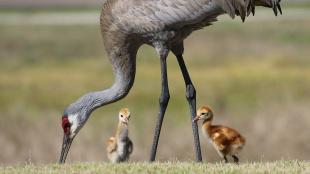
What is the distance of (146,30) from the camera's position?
11.1 meters

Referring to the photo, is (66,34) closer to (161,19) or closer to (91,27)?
(91,27)

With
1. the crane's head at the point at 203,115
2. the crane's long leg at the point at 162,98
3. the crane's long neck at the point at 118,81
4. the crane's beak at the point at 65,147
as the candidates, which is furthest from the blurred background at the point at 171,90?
the crane's head at the point at 203,115

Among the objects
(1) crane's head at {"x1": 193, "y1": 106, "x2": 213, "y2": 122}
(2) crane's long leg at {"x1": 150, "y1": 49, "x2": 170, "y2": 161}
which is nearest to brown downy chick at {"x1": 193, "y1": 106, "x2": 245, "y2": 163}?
(1) crane's head at {"x1": 193, "y1": 106, "x2": 213, "y2": 122}

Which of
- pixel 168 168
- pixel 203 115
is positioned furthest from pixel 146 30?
pixel 168 168

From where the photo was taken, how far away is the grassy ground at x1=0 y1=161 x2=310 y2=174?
31.2ft

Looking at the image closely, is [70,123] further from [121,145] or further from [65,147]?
[121,145]

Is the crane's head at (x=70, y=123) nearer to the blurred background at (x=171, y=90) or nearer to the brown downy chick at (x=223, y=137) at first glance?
the blurred background at (x=171, y=90)

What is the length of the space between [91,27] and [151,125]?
2378 cm

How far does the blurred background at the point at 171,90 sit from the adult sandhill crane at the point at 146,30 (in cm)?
95

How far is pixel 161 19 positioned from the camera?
11039mm

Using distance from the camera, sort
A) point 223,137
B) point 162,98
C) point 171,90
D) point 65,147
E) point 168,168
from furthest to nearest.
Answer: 1. point 171,90
2. point 162,98
3. point 65,147
4. point 223,137
5. point 168,168

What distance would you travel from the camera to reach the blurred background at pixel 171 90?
15.6m

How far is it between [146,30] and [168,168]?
76.9 inches

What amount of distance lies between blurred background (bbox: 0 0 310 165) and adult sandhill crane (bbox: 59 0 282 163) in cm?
95
